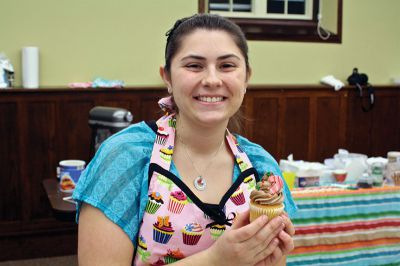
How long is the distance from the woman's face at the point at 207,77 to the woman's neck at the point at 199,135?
0.04 meters

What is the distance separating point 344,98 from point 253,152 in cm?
409

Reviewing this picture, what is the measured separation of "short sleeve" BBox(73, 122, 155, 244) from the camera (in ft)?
4.25

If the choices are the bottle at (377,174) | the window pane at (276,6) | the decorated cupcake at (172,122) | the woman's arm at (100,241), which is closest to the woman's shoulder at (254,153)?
the decorated cupcake at (172,122)

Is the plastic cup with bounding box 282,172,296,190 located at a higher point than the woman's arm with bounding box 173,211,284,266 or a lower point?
lower

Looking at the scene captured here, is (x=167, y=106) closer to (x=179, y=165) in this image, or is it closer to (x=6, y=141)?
(x=179, y=165)

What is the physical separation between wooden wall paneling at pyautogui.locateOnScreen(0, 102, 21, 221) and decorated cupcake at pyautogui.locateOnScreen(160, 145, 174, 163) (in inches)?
124

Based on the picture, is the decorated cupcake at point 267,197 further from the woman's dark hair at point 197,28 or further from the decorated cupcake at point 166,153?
the woman's dark hair at point 197,28

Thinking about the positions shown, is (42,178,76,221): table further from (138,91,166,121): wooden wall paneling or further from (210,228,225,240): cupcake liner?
(138,91,166,121): wooden wall paneling

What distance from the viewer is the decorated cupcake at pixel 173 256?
1.33 metres

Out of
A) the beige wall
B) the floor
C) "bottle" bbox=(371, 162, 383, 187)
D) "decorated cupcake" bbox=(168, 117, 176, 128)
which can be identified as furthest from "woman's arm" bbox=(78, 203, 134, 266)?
the beige wall

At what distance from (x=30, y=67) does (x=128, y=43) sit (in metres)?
0.90

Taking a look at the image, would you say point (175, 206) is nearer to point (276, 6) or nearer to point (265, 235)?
point (265, 235)

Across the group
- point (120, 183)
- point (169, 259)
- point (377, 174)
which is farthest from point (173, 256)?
point (377, 174)

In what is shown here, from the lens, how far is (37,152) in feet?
14.2
